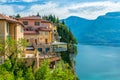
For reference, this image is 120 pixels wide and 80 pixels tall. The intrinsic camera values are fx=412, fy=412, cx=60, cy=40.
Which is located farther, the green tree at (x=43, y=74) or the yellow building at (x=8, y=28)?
the yellow building at (x=8, y=28)

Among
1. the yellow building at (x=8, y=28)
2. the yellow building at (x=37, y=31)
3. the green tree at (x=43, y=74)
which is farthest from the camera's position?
the yellow building at (x=37, y=31)

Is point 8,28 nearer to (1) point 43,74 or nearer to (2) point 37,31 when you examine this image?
(1) point 43,74

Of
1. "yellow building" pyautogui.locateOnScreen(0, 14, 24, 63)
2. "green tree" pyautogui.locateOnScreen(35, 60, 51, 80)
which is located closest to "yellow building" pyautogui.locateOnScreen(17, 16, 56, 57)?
"yellow building" pyautogui.locateOnScreen(0, 14, 24, 63)

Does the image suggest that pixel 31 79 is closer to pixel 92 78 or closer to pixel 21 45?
pixel 21 45

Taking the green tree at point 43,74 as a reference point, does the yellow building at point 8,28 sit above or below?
above

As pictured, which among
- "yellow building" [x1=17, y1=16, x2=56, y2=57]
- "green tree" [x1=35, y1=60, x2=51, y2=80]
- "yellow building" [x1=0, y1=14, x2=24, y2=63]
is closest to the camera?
"green tree" [x1=35, y1=60, x2=51, y2=80]

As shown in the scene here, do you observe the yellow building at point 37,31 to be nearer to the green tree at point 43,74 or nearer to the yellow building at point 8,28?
the yellow building at point 8,28

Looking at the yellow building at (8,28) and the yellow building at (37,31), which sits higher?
the yellow building at (8,28)

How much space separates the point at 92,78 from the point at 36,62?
225ft

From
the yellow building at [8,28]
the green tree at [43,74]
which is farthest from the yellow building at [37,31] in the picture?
the green tree at [43,74]

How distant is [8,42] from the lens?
25.8 m

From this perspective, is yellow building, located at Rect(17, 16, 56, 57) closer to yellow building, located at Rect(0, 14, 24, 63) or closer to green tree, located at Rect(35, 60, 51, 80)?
yellow building, located at Rect(0, 14, 24, 63)

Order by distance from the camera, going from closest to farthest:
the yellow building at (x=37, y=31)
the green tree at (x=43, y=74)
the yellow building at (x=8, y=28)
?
the green tree at (x=43, y=74)
the yellow building at (x=8, y=28)
the yellow building at (x=37, y=31)

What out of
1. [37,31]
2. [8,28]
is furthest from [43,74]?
[37,31]
